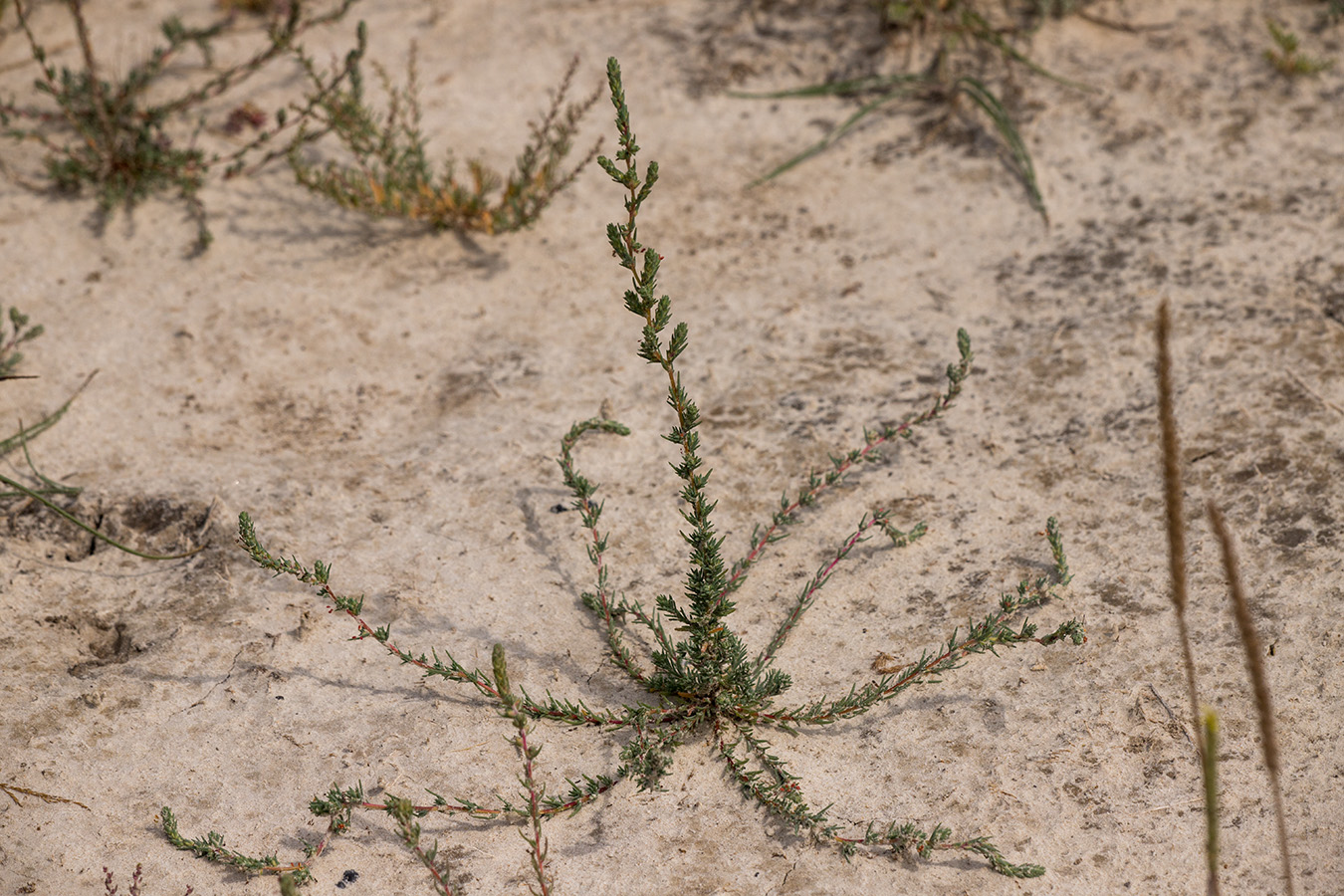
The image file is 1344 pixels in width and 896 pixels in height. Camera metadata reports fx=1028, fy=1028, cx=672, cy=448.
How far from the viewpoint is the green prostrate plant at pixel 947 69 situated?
463 cm

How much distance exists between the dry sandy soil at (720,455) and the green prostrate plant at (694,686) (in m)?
0.06

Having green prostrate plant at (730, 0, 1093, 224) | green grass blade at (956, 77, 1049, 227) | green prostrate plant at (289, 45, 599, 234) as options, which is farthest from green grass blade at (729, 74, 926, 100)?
green prostrate plant at (289, 45, 599, 234)

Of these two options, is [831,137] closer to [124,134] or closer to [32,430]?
[124,134]

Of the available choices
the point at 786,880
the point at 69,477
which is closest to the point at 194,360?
→ the point at 69,477

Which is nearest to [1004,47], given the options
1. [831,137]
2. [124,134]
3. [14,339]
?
[831,137]

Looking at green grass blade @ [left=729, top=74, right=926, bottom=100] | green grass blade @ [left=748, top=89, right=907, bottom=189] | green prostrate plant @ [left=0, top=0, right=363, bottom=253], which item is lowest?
green grass blade @ [left=748, top=89, right=907, bottom=189]

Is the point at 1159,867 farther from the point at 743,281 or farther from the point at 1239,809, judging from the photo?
the point at 743,281

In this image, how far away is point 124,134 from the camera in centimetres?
436

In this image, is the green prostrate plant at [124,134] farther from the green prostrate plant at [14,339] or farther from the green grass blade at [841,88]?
the green grass blade at [841,88]

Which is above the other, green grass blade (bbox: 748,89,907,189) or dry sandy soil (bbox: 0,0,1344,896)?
green grass blade (bbox: 748,89,907,189)

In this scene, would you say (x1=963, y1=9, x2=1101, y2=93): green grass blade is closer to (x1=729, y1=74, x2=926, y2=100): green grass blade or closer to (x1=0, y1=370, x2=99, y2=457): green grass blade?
(x1=729, y1=74, x2=926, y2=100): green grass blade

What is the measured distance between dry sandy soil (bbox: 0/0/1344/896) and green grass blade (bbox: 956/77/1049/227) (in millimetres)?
77

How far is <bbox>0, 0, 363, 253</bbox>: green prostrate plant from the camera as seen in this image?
4.12 m

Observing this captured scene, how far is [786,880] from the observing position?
2.21 meters
